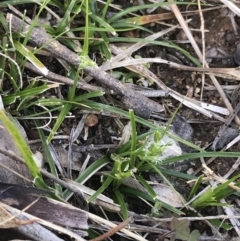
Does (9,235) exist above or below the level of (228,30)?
below

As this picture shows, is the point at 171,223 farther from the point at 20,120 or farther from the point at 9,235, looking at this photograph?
the point at 20,120

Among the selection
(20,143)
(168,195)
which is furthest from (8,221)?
(168,195)

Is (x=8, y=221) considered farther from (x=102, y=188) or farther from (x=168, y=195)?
(x=168, y=195)

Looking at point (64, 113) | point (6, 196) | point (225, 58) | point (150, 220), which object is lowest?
point (150, 220)

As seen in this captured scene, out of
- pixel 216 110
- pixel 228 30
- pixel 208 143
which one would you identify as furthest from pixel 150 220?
pixel 228 30

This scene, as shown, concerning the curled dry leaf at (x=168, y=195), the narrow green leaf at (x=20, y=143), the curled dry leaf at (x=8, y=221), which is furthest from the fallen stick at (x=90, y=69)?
the curled dry leaf at (x=8, y=221)

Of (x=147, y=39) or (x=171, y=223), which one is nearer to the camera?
(x=171, y=223)

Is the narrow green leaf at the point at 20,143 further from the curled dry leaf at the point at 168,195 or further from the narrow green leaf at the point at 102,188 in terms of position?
the curled dry leaf at the point at 168,195

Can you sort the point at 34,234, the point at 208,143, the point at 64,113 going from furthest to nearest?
the point at 208,143 < the point at 64,113 < the point at 34,234

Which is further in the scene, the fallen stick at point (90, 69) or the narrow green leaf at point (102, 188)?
the fallen stick at point (90, 69)
